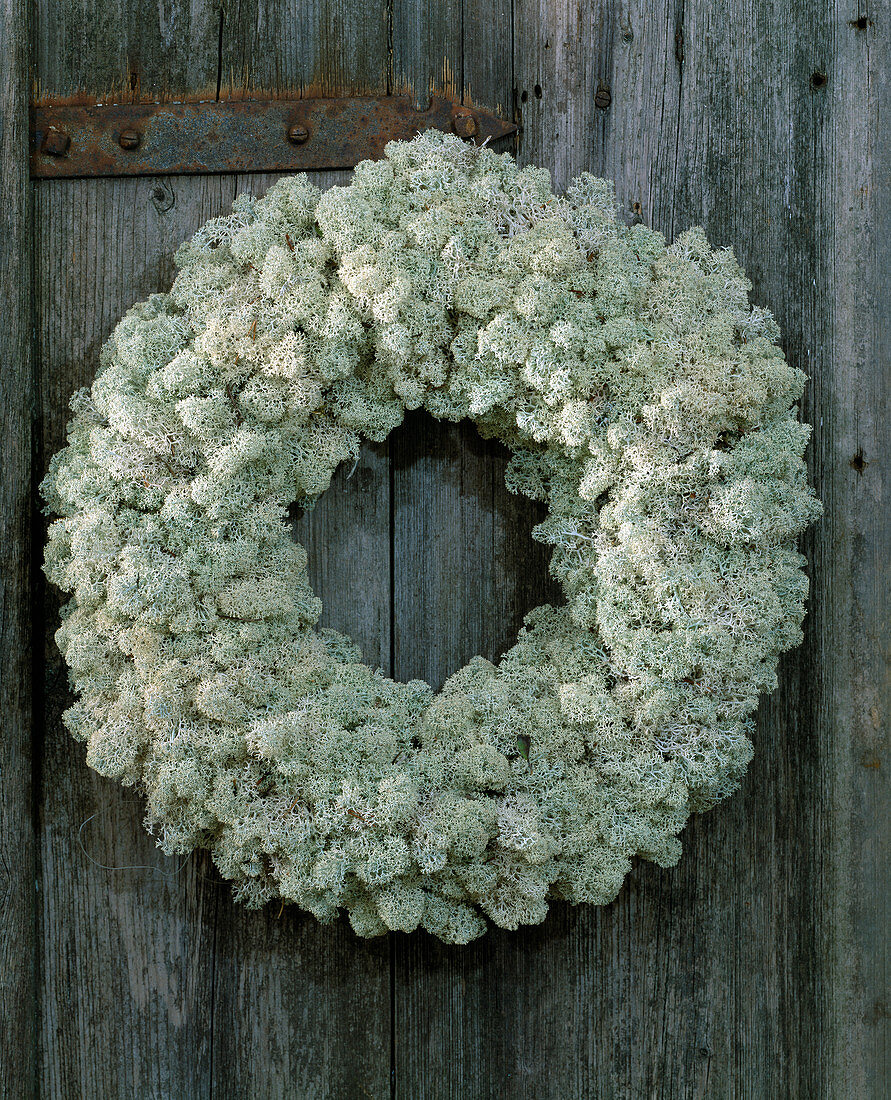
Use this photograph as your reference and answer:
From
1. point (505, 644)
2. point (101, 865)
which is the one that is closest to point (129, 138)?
point (505, 644)

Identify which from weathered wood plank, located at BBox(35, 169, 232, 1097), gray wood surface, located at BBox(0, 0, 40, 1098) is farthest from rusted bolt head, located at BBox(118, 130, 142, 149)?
weathered wood plank, located at BBox(35, 169, 232, 1097)

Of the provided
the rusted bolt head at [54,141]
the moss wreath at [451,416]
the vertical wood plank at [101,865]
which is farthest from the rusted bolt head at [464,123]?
the rusted bolt head at [54,141]

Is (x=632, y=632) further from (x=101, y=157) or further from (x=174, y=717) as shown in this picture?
(x=101, y=157)

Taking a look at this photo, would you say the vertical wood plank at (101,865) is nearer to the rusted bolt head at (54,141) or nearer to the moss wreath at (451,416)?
the rusted bolt head at (54,141)

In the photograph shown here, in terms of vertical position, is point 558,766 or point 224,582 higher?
point 224,582

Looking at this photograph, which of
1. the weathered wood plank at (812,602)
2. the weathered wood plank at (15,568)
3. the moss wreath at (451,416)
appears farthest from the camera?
the weathered wood plank at (812,602)

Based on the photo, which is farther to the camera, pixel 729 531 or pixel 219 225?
pixel 219 225

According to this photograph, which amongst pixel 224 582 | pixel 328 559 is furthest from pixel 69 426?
pixel 328 559
